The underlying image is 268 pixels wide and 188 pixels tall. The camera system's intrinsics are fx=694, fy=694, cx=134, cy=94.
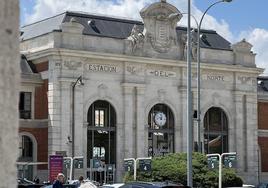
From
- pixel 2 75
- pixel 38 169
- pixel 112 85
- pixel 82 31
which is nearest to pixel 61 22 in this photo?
pixel 82 31

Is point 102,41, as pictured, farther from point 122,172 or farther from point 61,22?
point 122,172

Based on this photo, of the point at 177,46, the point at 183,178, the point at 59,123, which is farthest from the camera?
the point at 177,46

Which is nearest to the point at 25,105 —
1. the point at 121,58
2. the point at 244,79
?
the point at 121,58

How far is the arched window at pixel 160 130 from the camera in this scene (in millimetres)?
63406

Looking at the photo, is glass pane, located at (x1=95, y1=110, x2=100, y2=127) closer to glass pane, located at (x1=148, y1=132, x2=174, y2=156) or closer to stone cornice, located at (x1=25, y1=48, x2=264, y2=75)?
stone cornice, located at (x1=25, y1=48, x2=264, y2=75)

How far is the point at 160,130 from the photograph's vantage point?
63.8 metres

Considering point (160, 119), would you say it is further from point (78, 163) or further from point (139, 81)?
point (78, 163)

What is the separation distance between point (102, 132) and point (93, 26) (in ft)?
32.3

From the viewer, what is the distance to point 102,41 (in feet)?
200

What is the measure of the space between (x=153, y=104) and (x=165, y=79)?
9.16ft

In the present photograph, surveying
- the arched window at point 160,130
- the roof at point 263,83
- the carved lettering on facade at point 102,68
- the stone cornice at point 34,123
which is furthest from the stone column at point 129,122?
the roof at point 263,83

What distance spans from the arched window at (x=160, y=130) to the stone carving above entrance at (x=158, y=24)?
223 inches

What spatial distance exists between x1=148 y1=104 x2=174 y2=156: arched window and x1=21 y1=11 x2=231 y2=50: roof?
7.60 metres

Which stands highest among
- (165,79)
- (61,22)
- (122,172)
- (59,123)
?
(61,22)
